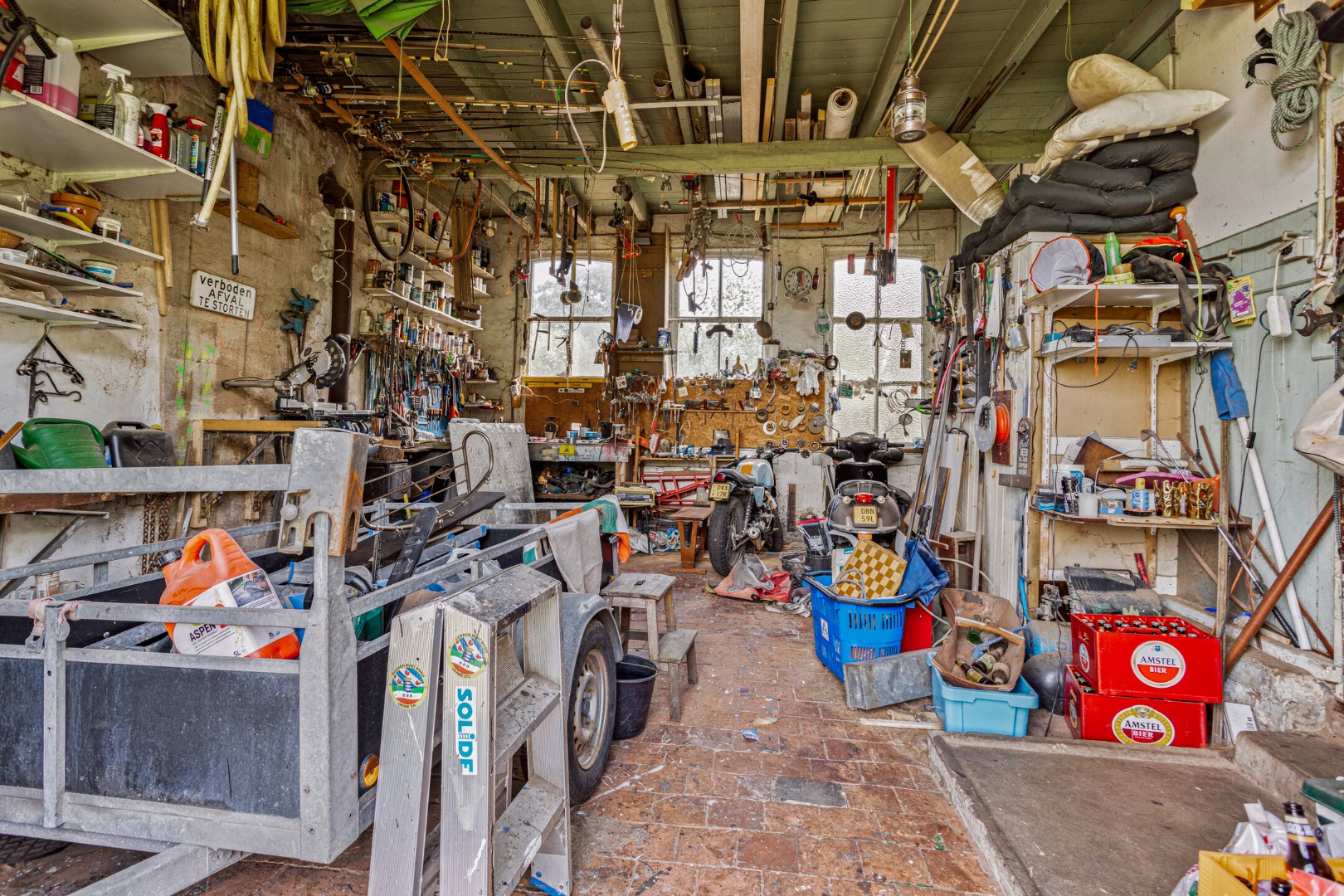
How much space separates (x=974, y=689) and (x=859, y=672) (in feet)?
1.83

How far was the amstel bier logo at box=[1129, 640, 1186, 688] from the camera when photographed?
2.56 m

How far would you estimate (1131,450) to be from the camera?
3463mm

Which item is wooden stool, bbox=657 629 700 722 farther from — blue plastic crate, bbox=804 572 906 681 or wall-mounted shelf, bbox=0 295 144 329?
wall-mounted shelf, bbox=0 295 144 329

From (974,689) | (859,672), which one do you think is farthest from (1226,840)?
(859,672)

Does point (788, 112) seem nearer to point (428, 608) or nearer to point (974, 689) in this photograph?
point (974, 689)

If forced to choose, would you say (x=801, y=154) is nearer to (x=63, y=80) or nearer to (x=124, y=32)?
(x=124, y=32)

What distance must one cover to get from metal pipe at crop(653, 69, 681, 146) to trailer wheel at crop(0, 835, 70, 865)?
5249mm

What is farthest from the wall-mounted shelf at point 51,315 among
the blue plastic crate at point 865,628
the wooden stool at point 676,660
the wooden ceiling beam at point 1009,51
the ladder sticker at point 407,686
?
the wooden ceiling beam at point 1009,51

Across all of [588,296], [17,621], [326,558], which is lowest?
[17,621]

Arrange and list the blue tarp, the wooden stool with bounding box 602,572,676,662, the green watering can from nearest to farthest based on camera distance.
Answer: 1. the green watering can
2. the wooden stool with bounding box 602,572,676,662
3. the blue tarp

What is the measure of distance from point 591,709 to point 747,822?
690mm

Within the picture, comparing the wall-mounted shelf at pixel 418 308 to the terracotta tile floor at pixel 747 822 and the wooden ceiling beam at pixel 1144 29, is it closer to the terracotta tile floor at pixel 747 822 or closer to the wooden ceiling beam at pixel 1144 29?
the terracotta tile floor at pixel 747 822

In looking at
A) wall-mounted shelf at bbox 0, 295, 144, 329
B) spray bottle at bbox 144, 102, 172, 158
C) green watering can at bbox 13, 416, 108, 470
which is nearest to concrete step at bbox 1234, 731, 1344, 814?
green watering can at bbox 13, 416, 108, 470

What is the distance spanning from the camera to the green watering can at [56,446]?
2.75 m
